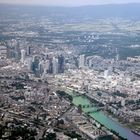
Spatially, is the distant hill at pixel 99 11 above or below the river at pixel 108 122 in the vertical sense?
below

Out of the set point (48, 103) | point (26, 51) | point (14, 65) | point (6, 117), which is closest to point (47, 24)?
point (26, 51)

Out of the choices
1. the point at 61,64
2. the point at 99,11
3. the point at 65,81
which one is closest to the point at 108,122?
the point at 65,81

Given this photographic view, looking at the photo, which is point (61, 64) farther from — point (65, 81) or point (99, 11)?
point (99, 11)

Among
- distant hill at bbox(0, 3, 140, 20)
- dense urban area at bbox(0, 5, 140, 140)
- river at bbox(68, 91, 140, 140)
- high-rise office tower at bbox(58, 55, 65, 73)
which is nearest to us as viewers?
river at bbox(68, 91, 140, 140)

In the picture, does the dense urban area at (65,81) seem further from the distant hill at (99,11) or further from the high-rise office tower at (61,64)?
the distant hill at (99,11)

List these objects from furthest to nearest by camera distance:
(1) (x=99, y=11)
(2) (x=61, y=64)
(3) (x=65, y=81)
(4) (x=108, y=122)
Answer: (1) (x=99, y=11) < (2) (x=61, y=64) < (3) (x=65, y=81) < (4) (x=108, y=122)

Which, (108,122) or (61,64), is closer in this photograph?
(108,122)

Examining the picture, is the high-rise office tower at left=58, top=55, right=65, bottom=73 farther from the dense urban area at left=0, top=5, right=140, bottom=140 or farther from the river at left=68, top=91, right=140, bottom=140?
the river at left=68, top=91, right=140, bottom=140

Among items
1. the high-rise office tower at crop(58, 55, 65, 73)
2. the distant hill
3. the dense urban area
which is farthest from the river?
the distant hill

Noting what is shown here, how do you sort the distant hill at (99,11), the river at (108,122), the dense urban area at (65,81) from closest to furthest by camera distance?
the river at (108,122), the dense urban area at (65,81), the distant hill at (99,11)

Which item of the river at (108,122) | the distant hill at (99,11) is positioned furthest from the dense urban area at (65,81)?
the distant hill at (99,11)
